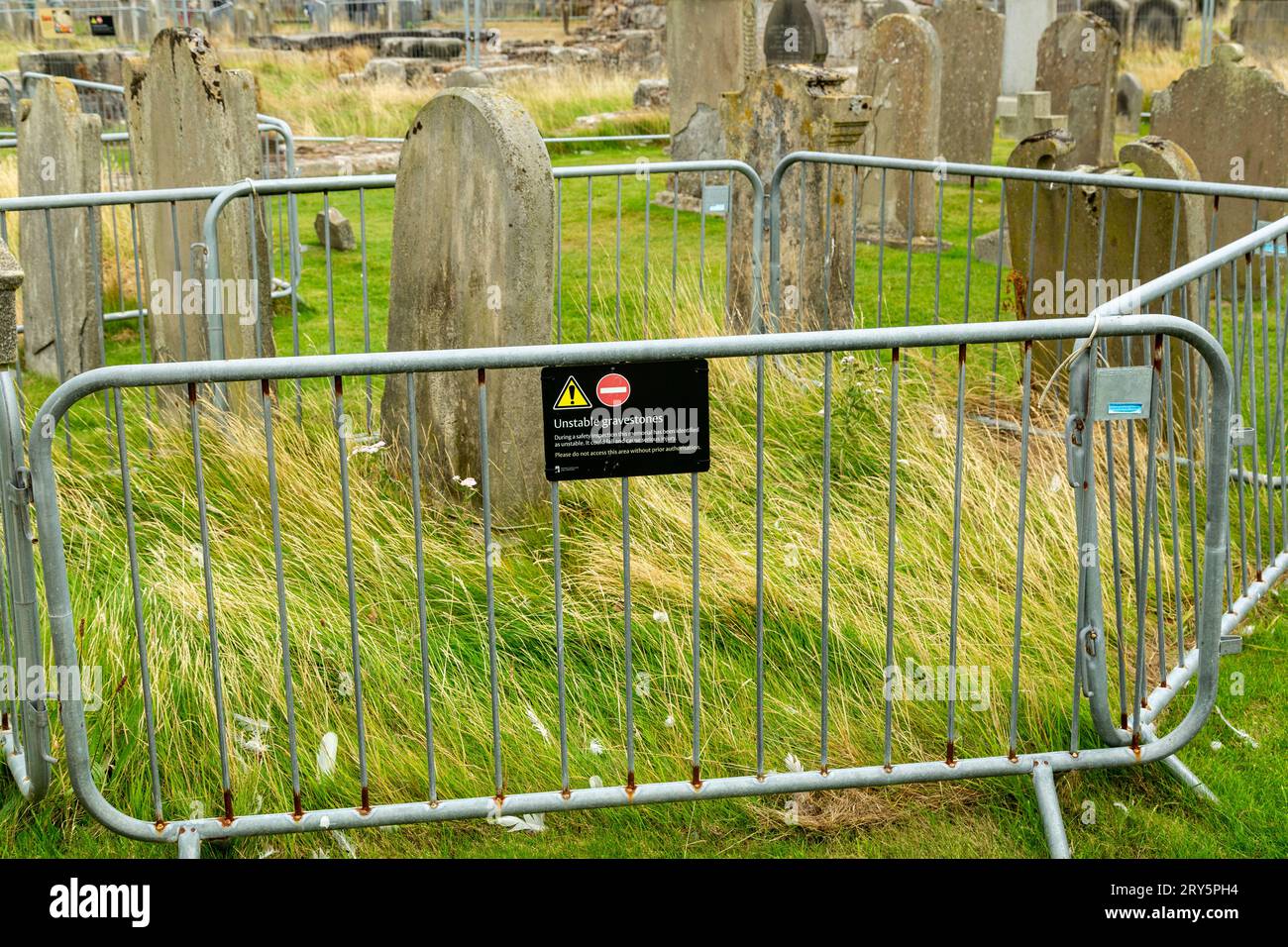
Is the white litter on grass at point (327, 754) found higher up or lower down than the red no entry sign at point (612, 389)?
lower down

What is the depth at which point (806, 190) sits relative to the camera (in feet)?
25.2

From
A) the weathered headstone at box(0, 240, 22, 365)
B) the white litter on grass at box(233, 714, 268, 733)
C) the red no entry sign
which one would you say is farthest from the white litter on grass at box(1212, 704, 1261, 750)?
the weathered headstone at box(0, 240, 22, 365)

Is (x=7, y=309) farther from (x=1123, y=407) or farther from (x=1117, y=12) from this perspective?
(x=1117, y=12)

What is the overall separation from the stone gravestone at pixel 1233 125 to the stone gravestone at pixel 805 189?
11.0 ft

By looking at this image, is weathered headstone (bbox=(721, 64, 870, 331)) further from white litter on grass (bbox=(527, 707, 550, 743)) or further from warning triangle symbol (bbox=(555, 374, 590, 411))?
warning triangle symbol (bbox=(555, 374, 590, 411))

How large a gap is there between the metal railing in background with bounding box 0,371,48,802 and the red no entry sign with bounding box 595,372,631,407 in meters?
1.28

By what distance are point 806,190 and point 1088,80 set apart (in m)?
6.80

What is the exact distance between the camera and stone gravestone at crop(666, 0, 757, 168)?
13.4 metres

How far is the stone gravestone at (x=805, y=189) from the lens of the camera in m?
7.80

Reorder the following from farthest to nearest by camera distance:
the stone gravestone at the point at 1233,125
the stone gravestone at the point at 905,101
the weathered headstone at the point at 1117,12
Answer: the weathered headstone at the point at 1117,12 < the stone gravestone at the point at 905,101 < the stone gravestone at the point at 1233,125

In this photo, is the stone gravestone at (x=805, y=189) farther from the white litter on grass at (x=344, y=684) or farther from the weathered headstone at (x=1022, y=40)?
the weathered headstone at (x=1022, y=40)

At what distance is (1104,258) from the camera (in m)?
6.78

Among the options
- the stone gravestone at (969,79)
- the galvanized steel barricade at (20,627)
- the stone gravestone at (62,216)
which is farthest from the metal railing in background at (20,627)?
the stone gravestone at (969,79)
